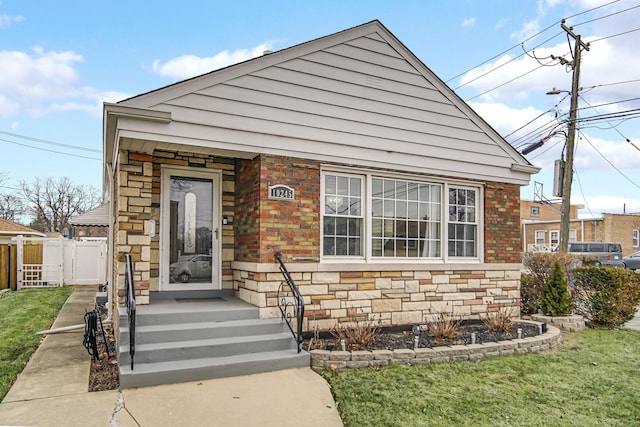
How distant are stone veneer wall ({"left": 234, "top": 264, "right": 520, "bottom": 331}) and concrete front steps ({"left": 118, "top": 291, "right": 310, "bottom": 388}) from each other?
0.40 metres

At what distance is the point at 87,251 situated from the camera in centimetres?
1655

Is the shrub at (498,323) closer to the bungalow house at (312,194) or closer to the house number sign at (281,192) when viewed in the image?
the bungalow house at (312,194)

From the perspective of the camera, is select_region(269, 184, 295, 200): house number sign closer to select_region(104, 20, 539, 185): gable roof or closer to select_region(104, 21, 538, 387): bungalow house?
select_region(104, 21, 538, 387): bungalow house

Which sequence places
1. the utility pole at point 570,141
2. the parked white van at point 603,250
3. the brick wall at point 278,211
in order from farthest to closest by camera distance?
the parked white van at point 603,250
the utility pole at point 570,141
the brick wall at point 278,211

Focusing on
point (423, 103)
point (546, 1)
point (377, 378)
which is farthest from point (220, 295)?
point (546, 1)

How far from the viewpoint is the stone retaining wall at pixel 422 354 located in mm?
5434

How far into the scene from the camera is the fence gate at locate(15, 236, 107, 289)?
15.4 m

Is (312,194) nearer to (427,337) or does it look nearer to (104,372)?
(427,337)

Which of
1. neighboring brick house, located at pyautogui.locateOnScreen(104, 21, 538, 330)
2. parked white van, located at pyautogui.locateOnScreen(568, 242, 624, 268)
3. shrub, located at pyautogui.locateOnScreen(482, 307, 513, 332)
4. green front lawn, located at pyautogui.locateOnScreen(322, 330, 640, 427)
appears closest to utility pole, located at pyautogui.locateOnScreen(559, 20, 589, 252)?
neighboring brick house, located at pyautogui.locateOnScreen(104, 21, 538, 330)

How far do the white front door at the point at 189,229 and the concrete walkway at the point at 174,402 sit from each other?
187cm

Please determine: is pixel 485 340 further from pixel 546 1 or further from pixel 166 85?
pixel 546 1


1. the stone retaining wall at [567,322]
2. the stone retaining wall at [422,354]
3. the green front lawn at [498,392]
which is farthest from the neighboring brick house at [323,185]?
the green front lawn at [498,392]

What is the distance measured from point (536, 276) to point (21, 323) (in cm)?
1049

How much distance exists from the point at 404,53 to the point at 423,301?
4.21 metres
